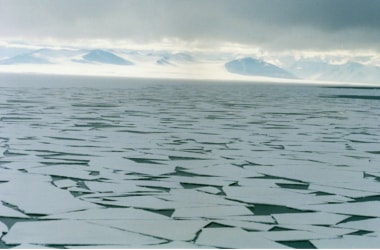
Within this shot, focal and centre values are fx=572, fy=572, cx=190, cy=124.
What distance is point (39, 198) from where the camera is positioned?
13.2 feet

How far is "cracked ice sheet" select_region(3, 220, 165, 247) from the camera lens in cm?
307

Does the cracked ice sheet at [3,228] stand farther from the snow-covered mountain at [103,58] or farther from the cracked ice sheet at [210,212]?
the snow-covered mountain at [103,58]

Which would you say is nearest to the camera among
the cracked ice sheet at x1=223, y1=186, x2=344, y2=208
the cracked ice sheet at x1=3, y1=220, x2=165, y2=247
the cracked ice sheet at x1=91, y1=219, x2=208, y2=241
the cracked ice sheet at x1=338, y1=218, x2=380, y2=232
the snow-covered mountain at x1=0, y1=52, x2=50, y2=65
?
the cracked ice sheet at x1=3, y1=220, x2=165, y2=247

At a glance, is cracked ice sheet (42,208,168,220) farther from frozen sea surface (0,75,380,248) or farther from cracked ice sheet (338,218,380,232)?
cracked ice sheet (338,218,380,232)

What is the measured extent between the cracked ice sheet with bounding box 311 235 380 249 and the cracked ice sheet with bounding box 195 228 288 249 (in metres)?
0.24

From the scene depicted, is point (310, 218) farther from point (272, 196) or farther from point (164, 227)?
point (164, 227)

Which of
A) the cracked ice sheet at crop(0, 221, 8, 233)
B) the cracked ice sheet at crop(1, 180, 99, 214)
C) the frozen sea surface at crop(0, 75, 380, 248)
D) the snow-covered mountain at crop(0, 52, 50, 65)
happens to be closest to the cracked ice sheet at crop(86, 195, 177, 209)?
the frozen sea surface at crop(0, 75, 380, 248)

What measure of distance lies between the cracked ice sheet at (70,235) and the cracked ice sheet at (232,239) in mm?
270

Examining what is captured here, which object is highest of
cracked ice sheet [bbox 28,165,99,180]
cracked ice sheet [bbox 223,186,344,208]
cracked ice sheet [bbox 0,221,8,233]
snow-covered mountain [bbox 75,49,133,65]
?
snow-covered mountain [bbox 75,49,133,65]

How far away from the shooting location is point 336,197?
4.31 meters

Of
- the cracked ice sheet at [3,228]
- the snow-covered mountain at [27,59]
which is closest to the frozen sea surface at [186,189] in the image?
the cracked ice sheet at [3,228]

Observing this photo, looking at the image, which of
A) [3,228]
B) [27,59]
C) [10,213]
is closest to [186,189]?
[10,213]

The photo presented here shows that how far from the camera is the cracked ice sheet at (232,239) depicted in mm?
3098

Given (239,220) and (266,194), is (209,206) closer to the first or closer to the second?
(239,220)
